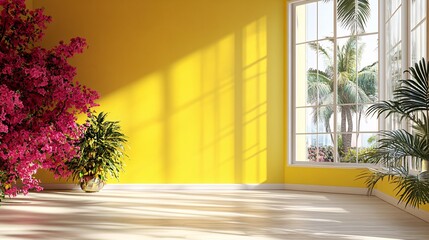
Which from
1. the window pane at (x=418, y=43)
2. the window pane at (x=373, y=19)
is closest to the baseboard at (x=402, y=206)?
the window pane at (x=418, y=43)

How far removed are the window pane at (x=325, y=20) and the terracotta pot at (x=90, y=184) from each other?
3981mm

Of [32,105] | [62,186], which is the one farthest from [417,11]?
[62,186]

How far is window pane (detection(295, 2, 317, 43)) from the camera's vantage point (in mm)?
10099

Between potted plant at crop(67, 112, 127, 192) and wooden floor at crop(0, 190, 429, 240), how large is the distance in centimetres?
22

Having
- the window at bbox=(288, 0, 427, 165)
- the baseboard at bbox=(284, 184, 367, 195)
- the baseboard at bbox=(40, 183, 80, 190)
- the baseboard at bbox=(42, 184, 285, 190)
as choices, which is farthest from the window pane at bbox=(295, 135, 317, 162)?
the baseboard at bbox=(40, 183, 80, 190)

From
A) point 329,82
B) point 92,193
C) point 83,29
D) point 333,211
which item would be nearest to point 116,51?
point 83,29

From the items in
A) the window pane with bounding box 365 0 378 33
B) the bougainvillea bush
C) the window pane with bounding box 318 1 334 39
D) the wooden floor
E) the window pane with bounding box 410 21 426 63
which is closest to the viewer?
the wooden floor

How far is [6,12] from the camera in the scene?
294 inches

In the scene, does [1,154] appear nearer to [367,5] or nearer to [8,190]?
[8,190]

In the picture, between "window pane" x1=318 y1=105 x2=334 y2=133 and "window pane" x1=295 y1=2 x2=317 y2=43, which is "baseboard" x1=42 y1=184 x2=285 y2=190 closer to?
"window pane" x1=318 y1=105 x2=334 y2=133

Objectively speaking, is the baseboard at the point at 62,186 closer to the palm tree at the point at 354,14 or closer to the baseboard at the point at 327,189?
the baseboard at the point at 327,189

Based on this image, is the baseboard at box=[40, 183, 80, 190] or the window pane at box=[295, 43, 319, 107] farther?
the window pane at box=[295, 43, 319, 107]

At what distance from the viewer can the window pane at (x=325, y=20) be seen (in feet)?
32.4

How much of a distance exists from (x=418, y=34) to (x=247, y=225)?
2.85 metres
